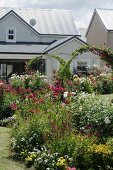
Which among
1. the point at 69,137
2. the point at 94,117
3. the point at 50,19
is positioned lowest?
the point at 69,137

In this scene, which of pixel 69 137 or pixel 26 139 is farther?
pixel 26 139

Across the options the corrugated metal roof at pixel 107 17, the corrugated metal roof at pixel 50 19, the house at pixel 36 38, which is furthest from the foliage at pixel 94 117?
the corrugated metal roof at pixel 107 17

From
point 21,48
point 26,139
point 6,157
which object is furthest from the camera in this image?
point 21,48

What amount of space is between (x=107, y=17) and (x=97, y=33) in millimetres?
2107

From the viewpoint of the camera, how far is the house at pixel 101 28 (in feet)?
149

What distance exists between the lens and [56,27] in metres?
46.0

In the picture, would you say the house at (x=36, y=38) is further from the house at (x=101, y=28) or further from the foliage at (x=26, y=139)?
the foliage at (x=26, y=139)

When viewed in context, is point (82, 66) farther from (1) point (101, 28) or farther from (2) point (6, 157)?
(2) point (6, 157)

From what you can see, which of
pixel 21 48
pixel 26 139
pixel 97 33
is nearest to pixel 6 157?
pixel 26 139

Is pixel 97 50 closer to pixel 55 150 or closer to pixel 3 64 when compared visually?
pixel 55 150

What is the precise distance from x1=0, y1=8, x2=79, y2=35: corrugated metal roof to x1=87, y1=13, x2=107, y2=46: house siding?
8.79 feet

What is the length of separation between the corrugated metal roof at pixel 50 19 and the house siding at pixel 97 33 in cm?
268

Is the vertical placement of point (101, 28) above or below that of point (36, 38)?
above

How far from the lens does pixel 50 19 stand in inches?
1854
